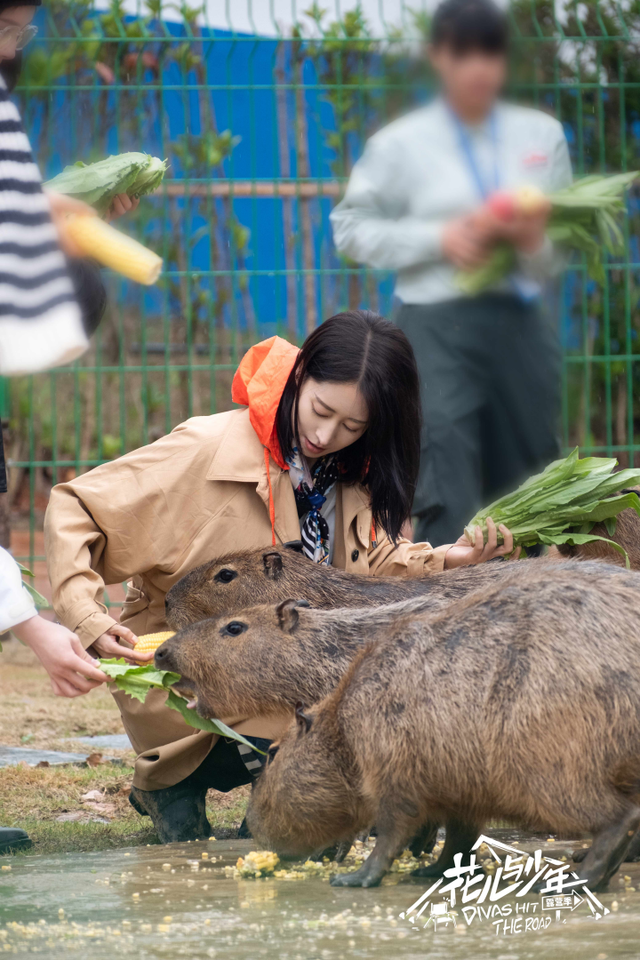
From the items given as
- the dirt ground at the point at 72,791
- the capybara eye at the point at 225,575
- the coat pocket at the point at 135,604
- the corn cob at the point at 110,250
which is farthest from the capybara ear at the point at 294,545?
the corn cob at the point at 110,250

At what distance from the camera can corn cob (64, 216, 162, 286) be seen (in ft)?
9.91

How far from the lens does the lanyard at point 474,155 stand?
407cm

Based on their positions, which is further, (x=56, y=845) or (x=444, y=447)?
(x=444, y=447)

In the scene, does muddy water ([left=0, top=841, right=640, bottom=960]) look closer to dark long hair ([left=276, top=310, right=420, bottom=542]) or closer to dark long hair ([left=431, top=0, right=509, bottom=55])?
dark long hair ([left=276, top=310, right=420, bottom=542])

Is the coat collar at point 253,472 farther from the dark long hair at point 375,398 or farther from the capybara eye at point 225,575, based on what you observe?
the capybara eye at point 225,575

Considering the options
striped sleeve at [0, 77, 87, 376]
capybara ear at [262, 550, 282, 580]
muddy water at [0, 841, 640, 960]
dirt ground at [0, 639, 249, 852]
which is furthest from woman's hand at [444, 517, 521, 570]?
striped sleeve at [0, 77, 87, 376]

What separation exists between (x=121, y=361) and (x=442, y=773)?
446 centimetres

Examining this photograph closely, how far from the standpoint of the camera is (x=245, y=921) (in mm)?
2660

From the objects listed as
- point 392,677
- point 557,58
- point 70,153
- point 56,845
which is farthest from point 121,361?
point 392,677

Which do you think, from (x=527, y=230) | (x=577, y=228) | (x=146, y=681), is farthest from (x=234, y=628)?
(x=577, y=228)

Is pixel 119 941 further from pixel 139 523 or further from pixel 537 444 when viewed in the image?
pixel 537 444

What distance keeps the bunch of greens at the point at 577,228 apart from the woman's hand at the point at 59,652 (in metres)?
2.04

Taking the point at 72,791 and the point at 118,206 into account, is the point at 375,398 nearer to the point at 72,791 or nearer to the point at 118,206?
the point at 118,206

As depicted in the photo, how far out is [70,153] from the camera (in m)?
6.66
